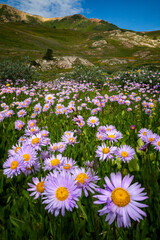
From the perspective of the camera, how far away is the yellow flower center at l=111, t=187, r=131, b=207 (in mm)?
696

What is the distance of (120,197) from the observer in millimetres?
717

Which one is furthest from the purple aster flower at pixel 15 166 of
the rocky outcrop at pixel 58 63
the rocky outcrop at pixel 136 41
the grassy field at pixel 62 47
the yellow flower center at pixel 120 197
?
the rocky outcrop at pixel 136 41

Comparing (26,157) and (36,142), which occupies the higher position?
(36,142)

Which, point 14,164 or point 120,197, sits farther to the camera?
point 14,164

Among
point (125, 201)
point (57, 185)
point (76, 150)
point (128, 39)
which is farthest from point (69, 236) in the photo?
point (128, 39)

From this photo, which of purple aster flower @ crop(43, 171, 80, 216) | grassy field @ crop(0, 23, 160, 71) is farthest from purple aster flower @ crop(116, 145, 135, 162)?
grassy field @ crop(0, 23, 160, 71)

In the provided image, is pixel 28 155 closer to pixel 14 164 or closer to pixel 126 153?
pixel 14 164

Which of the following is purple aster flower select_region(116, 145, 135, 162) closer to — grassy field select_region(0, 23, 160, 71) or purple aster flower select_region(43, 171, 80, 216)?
purple aster flower select_region(43, 171, 80, 216)

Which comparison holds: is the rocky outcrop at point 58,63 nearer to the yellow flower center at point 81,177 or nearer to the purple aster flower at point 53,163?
the purple aster flower at point 53,163

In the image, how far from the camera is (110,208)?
66 cm

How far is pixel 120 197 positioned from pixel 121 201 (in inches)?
0.8

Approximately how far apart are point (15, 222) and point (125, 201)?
86 cm

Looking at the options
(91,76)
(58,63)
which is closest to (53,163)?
(91,76)

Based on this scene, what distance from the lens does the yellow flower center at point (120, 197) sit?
2.28 ft
